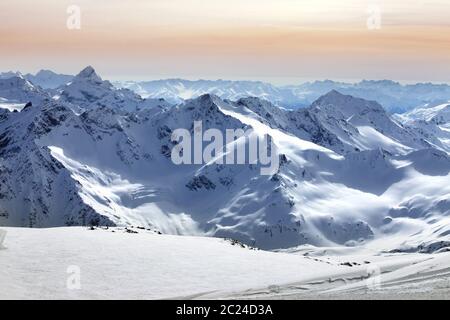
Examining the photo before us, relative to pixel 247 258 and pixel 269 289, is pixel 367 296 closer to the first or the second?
pixel 269 289

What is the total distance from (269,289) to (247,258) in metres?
9.32

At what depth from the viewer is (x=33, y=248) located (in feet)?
129

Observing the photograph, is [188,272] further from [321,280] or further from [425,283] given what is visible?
[425,283]

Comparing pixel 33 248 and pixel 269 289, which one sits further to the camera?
pixel 33 248

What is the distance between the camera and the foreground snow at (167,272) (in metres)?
31.8

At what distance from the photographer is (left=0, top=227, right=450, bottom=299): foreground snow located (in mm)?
31812

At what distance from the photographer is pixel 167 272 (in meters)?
36.3
